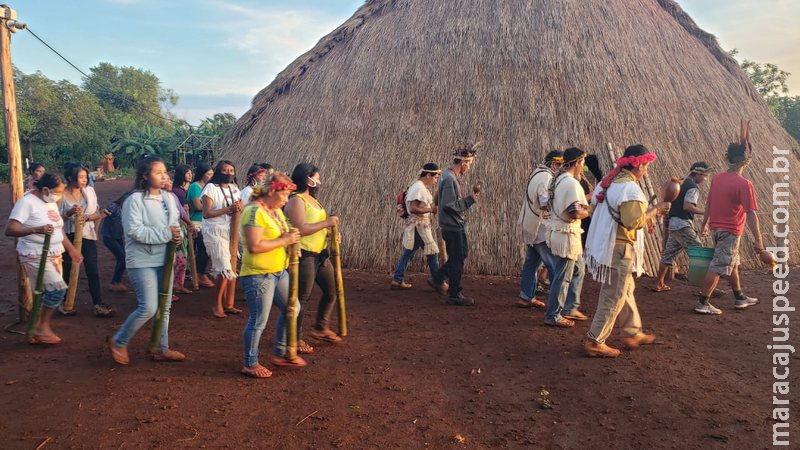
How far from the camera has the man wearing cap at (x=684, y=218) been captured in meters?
6.45

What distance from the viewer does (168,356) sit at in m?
4.36

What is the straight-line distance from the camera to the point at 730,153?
5.47 meters

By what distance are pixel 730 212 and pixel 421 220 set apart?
3426 mm

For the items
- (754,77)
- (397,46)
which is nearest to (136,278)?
(397,46)

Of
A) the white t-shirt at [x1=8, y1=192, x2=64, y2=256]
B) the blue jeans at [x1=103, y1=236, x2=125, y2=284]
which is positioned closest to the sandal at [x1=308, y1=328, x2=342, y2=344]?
the white t-shirt at [x1=8, y1=192, x2=64, y2=256]

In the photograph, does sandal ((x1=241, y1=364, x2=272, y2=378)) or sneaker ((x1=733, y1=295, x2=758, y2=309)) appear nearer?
sandal ((x1=241, y1=364, x2=272, y2=378))

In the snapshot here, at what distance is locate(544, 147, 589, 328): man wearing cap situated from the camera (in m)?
4.91

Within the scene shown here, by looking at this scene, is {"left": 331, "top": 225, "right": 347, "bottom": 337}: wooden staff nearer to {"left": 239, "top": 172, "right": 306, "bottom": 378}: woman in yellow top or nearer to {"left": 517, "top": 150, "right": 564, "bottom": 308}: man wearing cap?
{"left": 239, "top": 172, "right": 306, "bottom": 378}: woman in yellow top

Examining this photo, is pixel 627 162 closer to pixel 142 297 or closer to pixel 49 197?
pixel 142 297

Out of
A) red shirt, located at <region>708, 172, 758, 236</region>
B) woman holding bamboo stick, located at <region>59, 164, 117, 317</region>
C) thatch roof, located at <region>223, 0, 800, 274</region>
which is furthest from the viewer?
thatch roof, located at <region>223, 0, 800, 274</region>

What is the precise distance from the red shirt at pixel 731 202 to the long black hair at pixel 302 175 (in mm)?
4303

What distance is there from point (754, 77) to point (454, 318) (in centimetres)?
2828

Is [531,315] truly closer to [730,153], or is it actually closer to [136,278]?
[730,153]

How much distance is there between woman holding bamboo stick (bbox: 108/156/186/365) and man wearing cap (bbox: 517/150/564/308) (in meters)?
3.60
